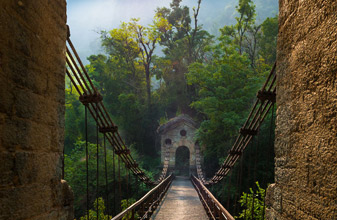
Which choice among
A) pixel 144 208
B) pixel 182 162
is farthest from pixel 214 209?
pixel 182 162

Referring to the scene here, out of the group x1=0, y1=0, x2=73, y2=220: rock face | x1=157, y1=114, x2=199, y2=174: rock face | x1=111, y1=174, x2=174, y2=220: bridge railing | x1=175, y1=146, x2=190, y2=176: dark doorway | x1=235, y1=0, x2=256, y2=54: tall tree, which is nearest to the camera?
x1=0, y1=0, x2=73, y2=220: rock face

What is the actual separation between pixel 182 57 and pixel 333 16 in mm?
22310

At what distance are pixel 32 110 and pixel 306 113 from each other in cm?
161

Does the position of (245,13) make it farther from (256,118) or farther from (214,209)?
(214,209)

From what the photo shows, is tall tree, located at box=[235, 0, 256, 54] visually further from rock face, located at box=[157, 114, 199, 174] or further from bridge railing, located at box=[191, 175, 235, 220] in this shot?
bridge railing, located at box=[191, 175, 235, 220]

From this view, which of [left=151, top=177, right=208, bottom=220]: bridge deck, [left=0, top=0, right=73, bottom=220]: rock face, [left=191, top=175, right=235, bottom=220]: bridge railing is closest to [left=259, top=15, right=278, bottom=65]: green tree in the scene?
[left=151, top=177, right=208, bottom=220]: bridge deck

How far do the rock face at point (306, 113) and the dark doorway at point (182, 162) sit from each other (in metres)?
20.0

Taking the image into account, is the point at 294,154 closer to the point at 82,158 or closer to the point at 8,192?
the point at 8,192

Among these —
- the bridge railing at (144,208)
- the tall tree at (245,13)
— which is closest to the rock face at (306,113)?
the bridge railing at (144,208)

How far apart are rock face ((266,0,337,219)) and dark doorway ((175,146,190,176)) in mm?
19983

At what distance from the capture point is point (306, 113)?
1593mm

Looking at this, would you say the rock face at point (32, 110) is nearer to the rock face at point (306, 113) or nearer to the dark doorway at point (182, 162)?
the rock face at point (306, 113)

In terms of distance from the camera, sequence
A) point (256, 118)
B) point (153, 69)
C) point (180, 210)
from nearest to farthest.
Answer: point (256, 118) < point (180, 210) < point (153, 69)

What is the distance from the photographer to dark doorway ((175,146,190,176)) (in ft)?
70.9
